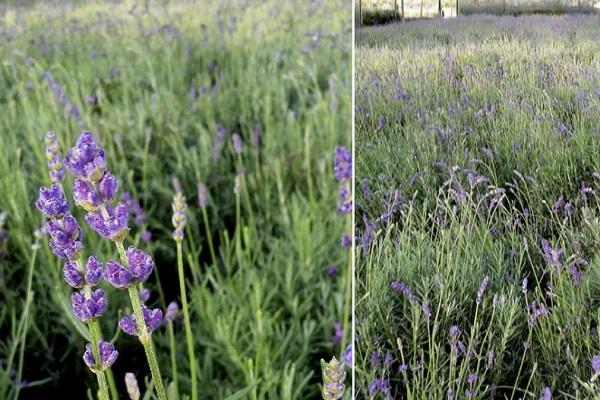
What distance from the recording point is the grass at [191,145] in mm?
1464

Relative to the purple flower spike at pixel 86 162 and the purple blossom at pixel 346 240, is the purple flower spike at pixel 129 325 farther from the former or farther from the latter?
the purple blossom at pixel 346 240

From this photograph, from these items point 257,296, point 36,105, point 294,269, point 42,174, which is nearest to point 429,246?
point 257,296

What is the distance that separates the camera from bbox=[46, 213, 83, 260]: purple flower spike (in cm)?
54

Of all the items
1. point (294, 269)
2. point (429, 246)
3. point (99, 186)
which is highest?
point (99, 186)

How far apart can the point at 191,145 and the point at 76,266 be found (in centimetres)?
123

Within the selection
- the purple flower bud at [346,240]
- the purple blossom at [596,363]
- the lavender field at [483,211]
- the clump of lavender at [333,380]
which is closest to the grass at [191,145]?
the purple flower bud at [346,240]

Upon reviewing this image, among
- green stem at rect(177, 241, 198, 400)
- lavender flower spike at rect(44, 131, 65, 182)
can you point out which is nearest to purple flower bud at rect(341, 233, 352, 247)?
green stem at rect(177, 241, 198, 400)

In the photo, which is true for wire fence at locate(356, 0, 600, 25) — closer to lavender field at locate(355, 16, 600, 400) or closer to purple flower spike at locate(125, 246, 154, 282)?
lavender field at locate(355, 16, 600, 400)

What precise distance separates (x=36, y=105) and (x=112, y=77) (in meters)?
0.22

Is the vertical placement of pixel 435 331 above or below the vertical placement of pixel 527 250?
below

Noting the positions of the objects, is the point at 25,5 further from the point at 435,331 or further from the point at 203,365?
the point at 435,331

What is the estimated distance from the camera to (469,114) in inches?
44.3

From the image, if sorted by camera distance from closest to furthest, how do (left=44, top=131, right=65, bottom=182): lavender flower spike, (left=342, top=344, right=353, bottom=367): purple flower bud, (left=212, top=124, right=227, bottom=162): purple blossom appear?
(left=44, top=131, right=65, bottom=182): lavender flower spike, (left=342, top=344, right=353, bottom=367): purple flower bud, (left=212, top=124, right=227, bottom=162): purple blossom

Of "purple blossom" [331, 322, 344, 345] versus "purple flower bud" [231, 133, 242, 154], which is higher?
"purple flower bud" [231, 133, 242, 154]
